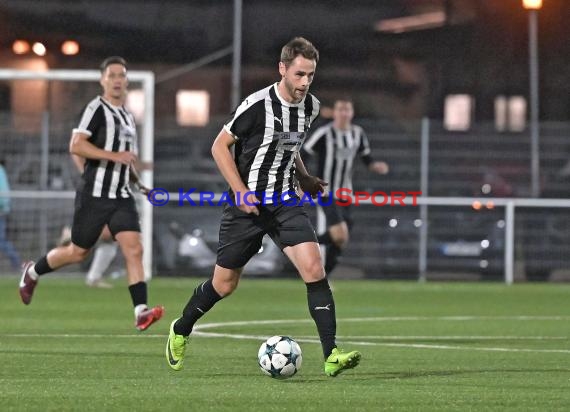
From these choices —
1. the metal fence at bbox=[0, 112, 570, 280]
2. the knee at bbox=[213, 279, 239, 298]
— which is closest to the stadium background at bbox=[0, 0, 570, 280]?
the metal fence at bbox=[0, 112, 570, 280]

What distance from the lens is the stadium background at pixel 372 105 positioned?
72.1 ft

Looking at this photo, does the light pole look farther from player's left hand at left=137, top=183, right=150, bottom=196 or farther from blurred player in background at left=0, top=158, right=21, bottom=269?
player's left hand at left=137, top=183, right=150, bottom=196

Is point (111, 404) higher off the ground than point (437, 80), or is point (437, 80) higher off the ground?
point (437, 80)

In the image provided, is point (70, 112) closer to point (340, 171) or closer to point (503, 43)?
point (340, 171)

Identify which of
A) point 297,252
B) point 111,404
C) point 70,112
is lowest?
point 111,404

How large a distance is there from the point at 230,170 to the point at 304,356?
181 cm

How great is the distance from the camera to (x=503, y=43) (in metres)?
24.0

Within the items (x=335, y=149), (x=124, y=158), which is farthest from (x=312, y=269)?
(x=335, y=149)

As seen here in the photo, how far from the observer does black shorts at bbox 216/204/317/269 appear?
8.98 metres

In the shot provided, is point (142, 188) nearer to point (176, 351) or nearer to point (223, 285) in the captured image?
point (223, 285)

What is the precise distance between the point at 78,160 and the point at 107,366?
4141 millimetres

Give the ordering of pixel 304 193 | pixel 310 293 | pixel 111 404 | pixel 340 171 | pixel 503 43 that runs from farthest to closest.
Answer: pixel 503 43 → pixel 340 171 → pixel 304 193 → pixel 310 293 → pixel 111 404

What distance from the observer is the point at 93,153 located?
12.0 m

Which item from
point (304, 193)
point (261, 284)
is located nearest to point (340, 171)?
point (261, 284)
